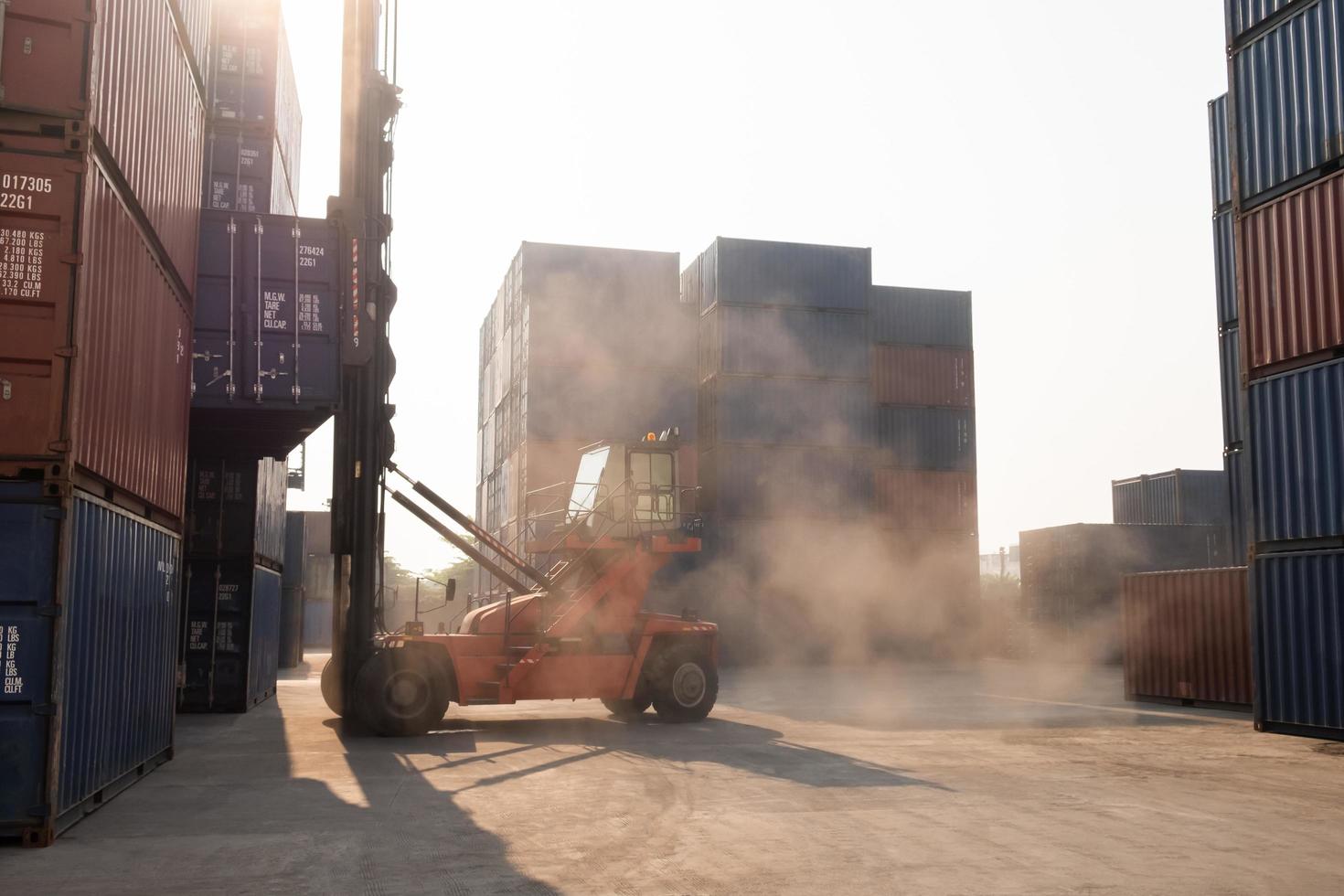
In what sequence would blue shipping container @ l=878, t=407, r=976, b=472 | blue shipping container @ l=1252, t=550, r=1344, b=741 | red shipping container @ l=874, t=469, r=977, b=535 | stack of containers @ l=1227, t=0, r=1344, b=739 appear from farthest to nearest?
blue shipping container @ l=878, t=407, r=976, b=472 → red shipping container @ l=874, t=469, r=977, b=535 → stack of containers @ l=1227, t=0, r=1344, b=739 → blue shipping container @ l=1252, t=550, r=1344, b=741

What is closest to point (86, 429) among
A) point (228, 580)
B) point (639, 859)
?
point (639, 859)

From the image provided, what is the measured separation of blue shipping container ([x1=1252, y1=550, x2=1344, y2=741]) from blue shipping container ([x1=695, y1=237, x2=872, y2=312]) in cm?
2215

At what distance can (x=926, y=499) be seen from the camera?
37.3m

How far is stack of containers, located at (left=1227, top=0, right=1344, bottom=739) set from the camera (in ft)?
48.0

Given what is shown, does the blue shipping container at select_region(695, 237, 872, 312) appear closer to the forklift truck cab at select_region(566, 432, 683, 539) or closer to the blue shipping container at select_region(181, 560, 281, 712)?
the forklift truck cab at select_region(566, 432, 683, 539)

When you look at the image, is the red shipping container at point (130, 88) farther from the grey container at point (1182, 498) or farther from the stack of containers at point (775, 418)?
the grey container at point (1182, 498)

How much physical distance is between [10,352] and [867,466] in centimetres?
3037

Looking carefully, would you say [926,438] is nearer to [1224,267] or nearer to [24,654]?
[1224,267]

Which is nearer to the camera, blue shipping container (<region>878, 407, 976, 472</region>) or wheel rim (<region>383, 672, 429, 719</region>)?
wheel rim (<region>383, 672, 429, 719</region>)

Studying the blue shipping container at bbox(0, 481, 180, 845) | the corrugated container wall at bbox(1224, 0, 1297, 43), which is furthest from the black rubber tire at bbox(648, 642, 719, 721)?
the corrugated container wall at bbox(1224, 0, 1297, 43)

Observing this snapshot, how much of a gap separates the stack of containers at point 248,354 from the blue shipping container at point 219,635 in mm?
21

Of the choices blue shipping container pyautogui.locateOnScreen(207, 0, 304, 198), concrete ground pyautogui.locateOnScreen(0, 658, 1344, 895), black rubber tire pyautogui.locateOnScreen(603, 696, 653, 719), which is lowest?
black rubber tire pyautogui.locateOnScreen(603, 696, 653, 719)

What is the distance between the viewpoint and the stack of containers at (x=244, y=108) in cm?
1941

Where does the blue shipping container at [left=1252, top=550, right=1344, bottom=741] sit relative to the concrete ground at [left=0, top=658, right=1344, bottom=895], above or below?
above
